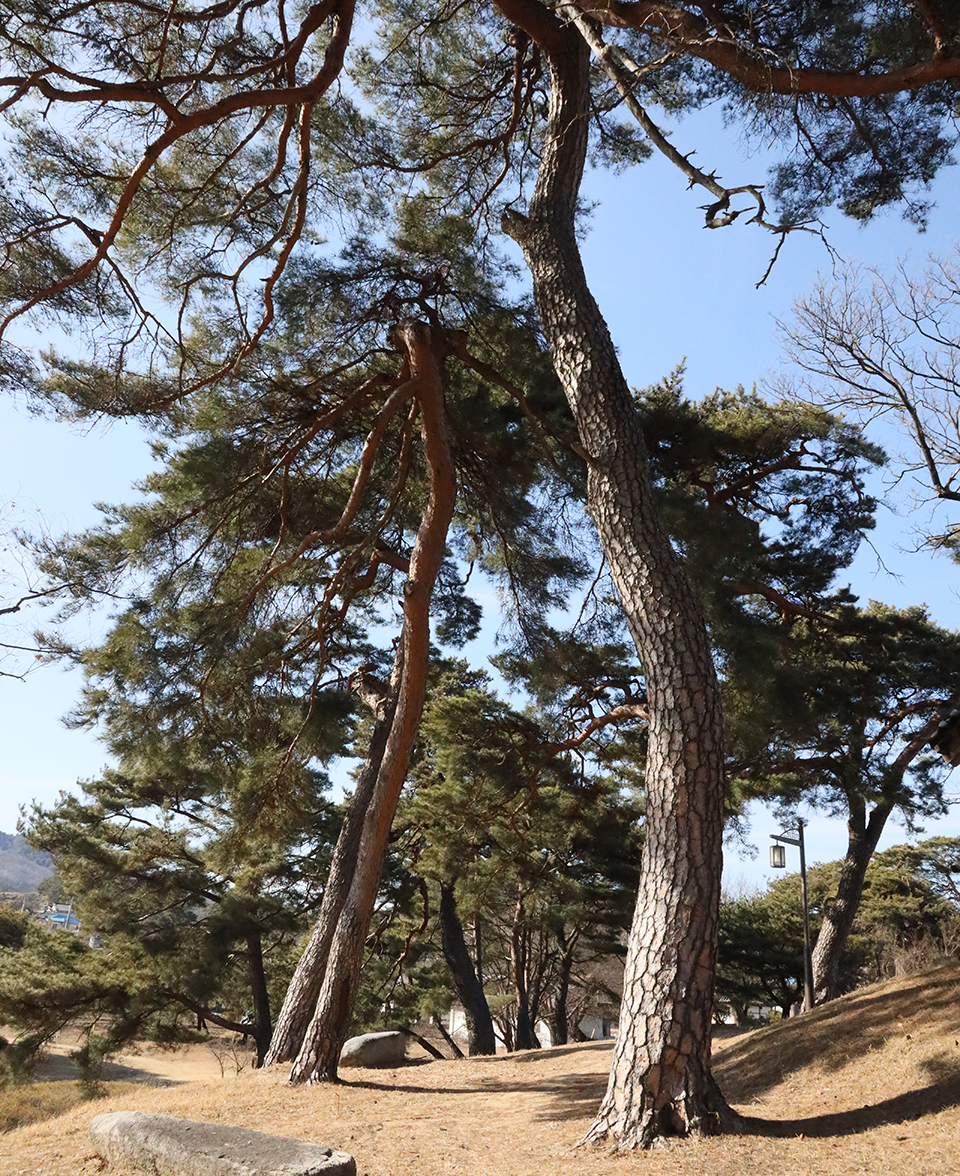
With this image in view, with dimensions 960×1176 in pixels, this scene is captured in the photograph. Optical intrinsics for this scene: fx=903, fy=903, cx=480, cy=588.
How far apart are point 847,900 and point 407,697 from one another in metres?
6.35

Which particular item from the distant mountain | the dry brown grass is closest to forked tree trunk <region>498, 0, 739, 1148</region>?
the dry brown grass

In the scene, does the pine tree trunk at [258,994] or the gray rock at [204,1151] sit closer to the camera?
the gray rock at [204,1151]

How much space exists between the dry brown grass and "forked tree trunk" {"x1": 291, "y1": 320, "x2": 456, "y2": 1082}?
0.78m

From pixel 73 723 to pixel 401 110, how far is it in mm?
5769

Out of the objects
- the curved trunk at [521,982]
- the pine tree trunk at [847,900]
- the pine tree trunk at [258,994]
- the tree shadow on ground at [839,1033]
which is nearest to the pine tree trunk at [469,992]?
the curved trunk at [521,982]

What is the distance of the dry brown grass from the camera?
12.4 ft

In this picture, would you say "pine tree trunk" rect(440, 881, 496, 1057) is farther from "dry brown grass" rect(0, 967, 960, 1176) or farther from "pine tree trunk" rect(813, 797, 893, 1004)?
"pine tree trunk" rect(813, 797, 893, 1004)

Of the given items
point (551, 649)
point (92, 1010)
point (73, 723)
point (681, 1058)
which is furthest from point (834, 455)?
point (92, 1010)

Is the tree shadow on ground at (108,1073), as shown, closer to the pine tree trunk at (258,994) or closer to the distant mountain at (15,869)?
the pine tree trunk at (258,994)

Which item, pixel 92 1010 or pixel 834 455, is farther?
pixel 92 1010

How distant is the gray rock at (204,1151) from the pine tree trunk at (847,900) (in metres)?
7.96

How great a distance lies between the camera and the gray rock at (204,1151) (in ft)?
11.2

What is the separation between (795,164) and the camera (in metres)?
6.54

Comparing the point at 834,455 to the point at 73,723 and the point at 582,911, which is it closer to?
the point at 73,723
